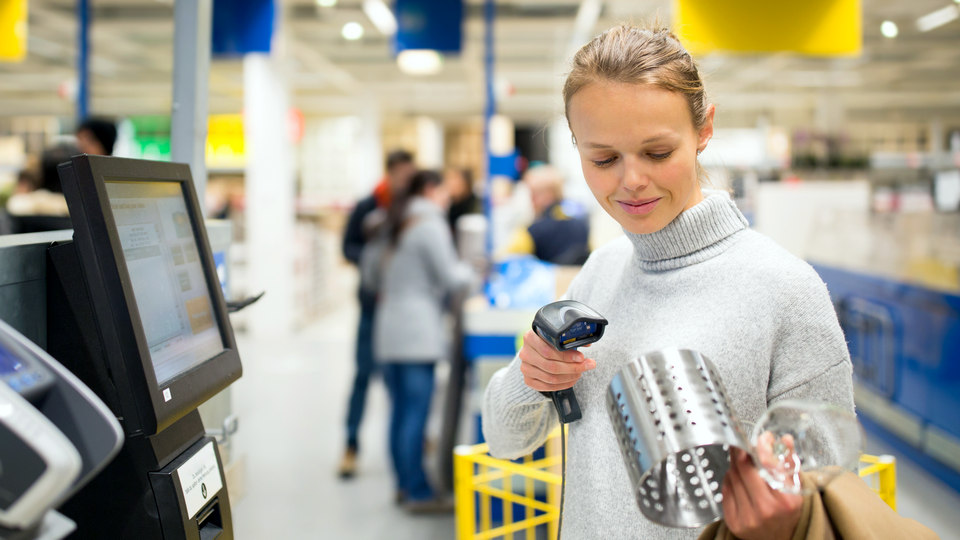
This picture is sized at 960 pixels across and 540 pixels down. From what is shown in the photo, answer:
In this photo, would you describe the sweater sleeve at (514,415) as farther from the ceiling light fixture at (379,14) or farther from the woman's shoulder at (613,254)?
the ceiling light fixture at (379,14)

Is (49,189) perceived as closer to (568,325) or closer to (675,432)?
(568,325)

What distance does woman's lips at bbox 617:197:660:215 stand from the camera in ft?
3.34

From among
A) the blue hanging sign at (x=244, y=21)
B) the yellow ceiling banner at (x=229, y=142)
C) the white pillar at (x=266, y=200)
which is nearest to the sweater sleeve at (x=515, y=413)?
the blue hanging sign at (x=244, y=21)

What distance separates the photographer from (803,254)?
585 cm

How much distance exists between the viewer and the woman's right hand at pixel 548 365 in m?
1.01

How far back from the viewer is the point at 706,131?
1080mm

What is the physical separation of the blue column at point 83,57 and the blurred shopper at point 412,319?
2.66 meters

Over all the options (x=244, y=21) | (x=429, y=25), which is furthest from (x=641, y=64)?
(x=429, y=25)

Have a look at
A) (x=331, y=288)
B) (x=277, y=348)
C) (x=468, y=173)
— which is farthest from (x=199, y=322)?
(x=331, y=288)

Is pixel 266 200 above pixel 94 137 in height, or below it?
below

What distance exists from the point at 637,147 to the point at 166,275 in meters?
0.67

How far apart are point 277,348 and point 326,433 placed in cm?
313

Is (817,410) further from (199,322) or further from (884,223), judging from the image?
(884,223)

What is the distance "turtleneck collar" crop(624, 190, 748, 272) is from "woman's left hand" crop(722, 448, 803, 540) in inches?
14.4
